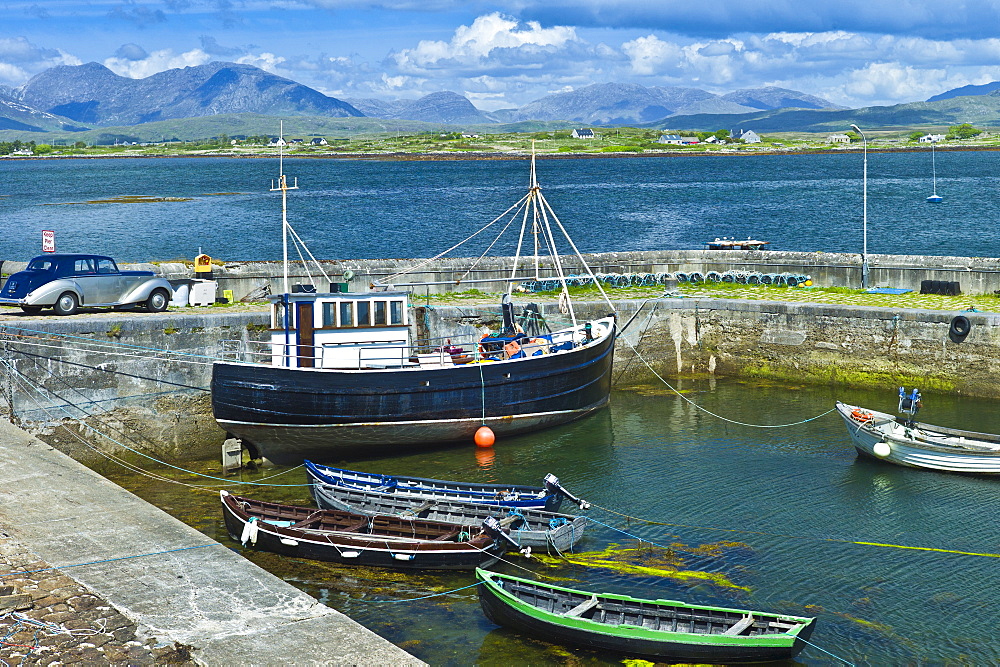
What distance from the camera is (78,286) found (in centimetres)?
2267

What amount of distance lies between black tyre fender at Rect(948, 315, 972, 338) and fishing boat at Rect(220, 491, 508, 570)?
14079mm

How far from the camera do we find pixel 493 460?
2095cm

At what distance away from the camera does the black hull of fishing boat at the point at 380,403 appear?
1983cm

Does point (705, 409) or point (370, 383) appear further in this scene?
point (705, 409)

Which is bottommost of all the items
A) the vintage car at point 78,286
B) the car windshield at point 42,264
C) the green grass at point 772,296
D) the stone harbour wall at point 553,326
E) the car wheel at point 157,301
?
the stone harbour wall at point 553,326

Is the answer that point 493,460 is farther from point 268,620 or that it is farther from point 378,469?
point 268,620

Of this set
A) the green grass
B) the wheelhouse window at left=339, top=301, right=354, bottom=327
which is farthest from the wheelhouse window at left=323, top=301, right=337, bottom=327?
the green grass

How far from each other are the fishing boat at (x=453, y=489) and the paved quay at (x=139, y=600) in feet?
14.2

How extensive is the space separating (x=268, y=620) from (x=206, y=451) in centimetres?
1166

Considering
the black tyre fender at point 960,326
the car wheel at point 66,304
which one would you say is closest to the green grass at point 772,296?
the black tyre fender at point 960,326

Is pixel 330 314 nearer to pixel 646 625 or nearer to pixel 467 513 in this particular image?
pixel 467 513

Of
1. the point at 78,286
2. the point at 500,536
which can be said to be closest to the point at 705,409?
the point at 500,536

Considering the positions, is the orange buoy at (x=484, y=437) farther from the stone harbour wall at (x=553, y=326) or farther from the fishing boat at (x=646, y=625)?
the fishing boat at (x=646, y=625)

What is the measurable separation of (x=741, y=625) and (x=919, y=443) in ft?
28.9
